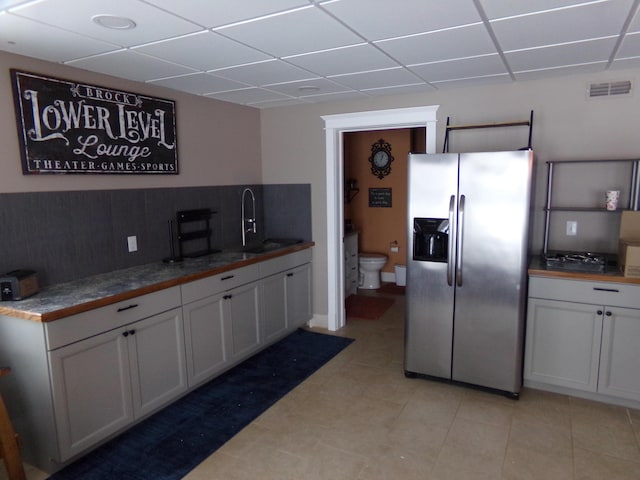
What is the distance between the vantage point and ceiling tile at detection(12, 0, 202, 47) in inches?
71.2

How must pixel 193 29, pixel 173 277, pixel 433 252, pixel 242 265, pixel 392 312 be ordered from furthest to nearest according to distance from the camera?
pixel 392 312
pixel 242 265
pixel 433 252
pixel 173 277
pixel 193 29

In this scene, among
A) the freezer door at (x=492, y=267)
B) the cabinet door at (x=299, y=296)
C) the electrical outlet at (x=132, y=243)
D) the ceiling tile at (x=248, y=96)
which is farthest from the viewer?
the cabinet door at (x=299, y=296)

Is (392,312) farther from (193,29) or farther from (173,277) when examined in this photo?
(193,29)

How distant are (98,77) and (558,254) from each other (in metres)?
3.47

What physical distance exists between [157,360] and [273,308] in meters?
1.29

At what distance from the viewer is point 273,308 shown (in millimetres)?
3893

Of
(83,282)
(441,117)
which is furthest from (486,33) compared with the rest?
(83,282)

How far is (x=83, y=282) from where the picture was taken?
2797mm

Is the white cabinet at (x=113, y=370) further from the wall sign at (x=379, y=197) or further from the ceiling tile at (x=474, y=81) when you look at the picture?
the wall sign at (x=379, y=197)

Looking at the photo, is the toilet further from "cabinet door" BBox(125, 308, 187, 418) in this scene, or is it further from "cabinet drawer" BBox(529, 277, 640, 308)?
"cabinet door" BBox(125, 308, 187, 418)

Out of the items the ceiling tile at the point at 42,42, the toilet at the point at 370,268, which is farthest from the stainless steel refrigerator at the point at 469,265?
the toilet at the point at 370,268

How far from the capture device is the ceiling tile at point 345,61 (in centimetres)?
253

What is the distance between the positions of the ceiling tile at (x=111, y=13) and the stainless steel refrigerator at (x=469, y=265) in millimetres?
1792

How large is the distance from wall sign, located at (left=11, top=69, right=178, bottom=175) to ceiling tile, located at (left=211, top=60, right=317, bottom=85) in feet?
2.33
